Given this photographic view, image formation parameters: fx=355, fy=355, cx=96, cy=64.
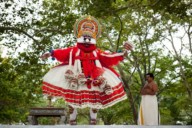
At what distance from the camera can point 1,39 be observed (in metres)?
13.5

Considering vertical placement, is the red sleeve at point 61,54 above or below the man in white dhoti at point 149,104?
above

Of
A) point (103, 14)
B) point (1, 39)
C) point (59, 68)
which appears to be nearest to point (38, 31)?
point (1, 39)

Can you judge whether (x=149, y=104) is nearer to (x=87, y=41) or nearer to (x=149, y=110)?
(x=149, y=110)

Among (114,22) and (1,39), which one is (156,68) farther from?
(1,39)

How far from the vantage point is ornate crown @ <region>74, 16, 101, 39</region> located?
7.03 metres

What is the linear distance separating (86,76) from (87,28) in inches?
39.8

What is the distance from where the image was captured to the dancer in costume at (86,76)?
260 inches

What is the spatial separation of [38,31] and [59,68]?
21.6 ft

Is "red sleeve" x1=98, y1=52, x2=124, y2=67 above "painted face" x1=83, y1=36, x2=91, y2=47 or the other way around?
the other way around

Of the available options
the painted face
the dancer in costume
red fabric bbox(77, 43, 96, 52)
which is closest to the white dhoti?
the dancer in costume

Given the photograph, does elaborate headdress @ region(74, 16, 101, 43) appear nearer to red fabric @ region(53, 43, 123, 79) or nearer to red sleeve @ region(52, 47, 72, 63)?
red fabric @ region(53, 43, 123, 79)

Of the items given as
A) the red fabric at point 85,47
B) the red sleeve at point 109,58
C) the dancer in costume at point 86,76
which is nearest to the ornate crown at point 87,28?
the dancer in costume at point 86,76

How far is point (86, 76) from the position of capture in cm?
673

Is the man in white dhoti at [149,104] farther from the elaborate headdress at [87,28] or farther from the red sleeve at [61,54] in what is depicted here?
the red sleeve at [61,54]
